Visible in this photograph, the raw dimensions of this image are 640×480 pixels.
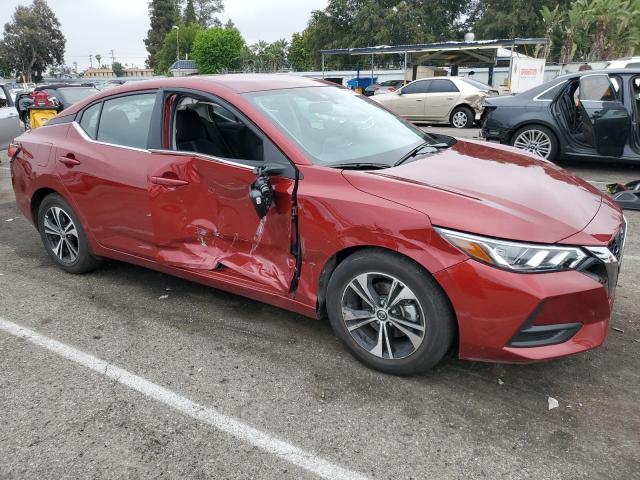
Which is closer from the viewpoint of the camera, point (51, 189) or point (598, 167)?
point (51, 189)

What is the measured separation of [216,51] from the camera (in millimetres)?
62094

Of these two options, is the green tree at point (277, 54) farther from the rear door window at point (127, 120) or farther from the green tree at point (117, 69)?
the rear door window at point (127, 120)

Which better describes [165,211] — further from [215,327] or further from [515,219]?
[515,219]

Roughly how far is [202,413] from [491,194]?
1.84m

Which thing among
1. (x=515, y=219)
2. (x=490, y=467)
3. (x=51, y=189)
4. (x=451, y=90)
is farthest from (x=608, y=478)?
(x=451, y=90)

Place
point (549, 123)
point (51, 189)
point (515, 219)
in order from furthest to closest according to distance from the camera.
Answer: point (549, 123) < point (51, 189) < point (515, 219)

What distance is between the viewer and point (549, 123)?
26.3 feet

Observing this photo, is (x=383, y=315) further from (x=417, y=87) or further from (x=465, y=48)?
(x=465, y=48)

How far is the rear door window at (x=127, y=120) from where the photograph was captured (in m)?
3.76

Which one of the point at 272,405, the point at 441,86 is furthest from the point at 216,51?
the point at 272,405

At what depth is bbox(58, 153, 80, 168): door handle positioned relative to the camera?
4.08 metres

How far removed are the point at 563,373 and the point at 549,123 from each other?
5.98 m

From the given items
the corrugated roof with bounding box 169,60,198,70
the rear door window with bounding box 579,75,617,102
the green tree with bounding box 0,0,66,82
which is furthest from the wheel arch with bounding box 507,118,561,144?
the green tree with bounding box 0,0,66,82

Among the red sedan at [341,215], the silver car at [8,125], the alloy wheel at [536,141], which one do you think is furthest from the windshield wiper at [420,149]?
the silver car at [8,125]
